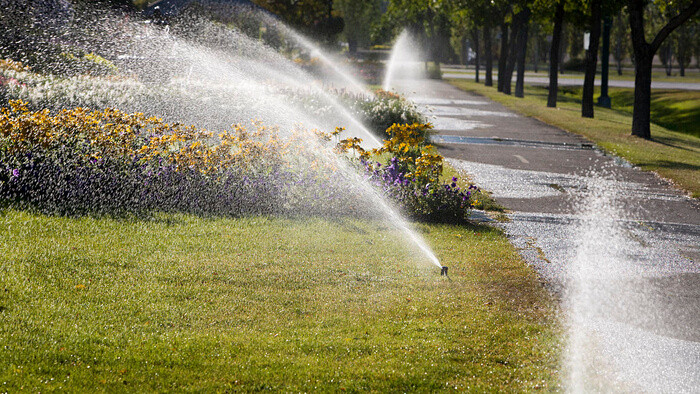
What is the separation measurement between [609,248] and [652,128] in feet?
60.4

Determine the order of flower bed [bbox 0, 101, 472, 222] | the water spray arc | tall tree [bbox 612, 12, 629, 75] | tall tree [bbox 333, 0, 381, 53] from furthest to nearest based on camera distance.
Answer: tall tree [bbox 333, 0, 381, 53] < tall tree [bbox 612, 12, 629, 75] < the water spray arc < flower bed [bbox 0, 101, 472, 222]

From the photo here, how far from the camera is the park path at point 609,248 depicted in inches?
200

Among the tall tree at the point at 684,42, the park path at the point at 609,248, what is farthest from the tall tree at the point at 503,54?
the park path at the point at 609,248

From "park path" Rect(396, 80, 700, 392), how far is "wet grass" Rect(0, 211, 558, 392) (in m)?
0.37

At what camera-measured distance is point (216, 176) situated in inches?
356

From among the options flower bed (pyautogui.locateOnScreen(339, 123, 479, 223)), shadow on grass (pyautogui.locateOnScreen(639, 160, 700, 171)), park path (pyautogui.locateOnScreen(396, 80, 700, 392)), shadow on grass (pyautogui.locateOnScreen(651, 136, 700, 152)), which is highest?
flower bed (pyautogui.locateOnScreen(339, 123, 479, 223))

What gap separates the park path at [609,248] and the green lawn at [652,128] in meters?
0.63

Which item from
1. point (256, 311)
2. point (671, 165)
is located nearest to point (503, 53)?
point (671, 165)

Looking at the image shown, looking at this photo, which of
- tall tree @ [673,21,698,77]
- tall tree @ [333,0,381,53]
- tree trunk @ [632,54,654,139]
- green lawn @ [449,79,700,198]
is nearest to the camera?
green lawn @ [449,79,700,198]

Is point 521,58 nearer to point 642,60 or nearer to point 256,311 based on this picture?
point 642,60

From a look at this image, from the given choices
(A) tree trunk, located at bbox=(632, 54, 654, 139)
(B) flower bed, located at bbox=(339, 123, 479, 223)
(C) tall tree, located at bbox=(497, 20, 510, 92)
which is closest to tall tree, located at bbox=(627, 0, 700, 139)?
(A) tree trunk, located at bbox=(632, 54, 654, 139)

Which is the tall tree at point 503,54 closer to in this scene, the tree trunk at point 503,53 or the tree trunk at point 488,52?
the tree trunk at point 503,53

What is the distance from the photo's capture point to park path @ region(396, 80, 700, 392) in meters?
5.07

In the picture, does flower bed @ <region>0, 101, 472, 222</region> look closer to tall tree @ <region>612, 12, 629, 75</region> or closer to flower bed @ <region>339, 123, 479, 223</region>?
flower bed @ <region>339, 123, 479, 223</region>
